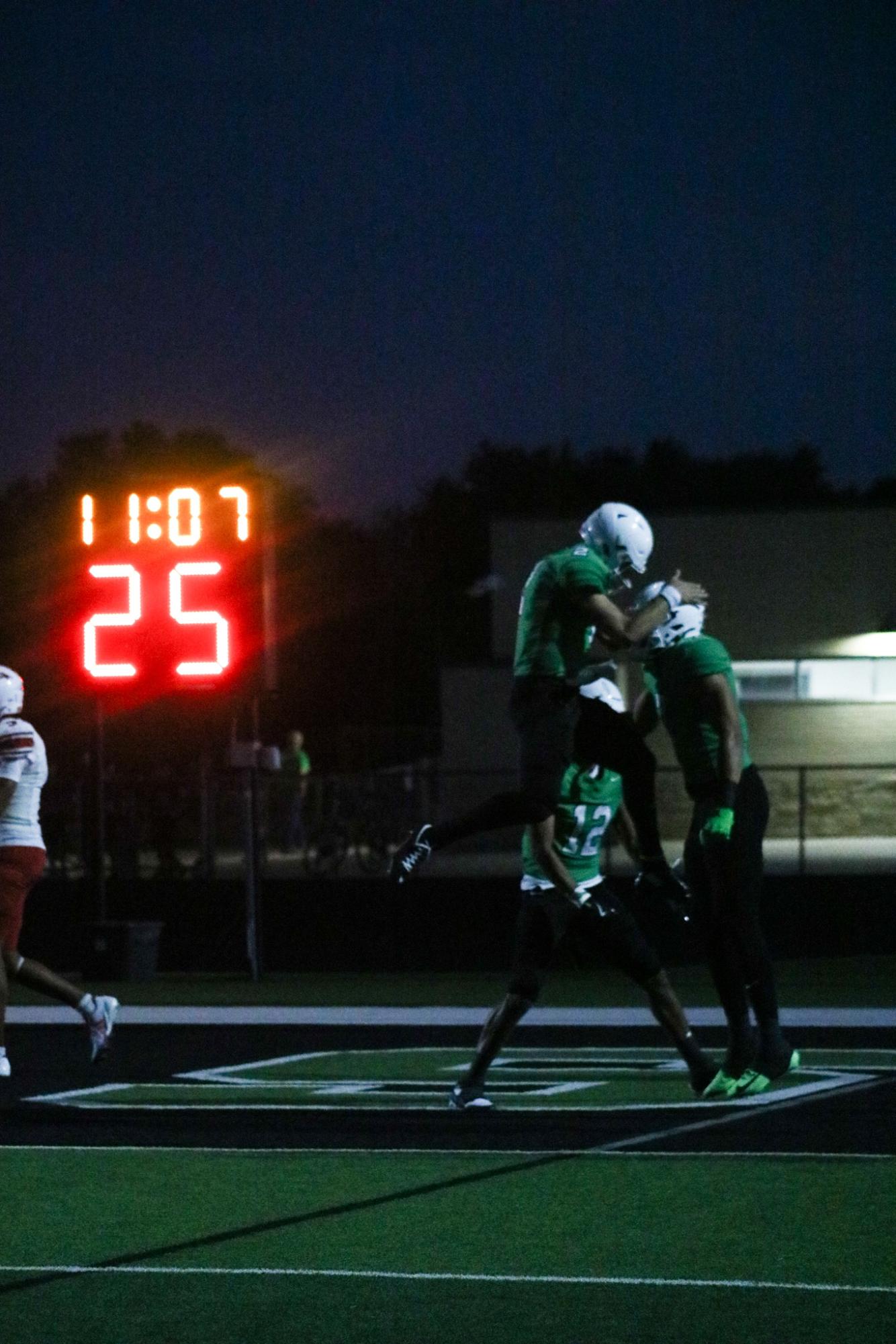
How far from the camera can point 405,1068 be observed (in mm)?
12062

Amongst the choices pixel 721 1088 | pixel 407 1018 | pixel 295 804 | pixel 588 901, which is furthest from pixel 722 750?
pixel 295 804

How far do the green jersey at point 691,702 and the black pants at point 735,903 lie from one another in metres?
0.12

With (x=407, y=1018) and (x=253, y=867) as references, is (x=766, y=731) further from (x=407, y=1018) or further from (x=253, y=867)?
(x=407, y=1018)

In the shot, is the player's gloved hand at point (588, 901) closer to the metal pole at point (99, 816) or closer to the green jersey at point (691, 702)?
the green jersey at point (691, 702)

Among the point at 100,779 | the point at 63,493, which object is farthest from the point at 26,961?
the point at 63,493

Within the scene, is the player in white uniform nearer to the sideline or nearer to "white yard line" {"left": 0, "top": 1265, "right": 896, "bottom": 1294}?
the sideline

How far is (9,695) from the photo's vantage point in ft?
37.9

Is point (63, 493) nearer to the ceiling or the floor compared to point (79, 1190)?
nearer to the ceiling

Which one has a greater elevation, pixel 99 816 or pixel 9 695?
pixel 9 695

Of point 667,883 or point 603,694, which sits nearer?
point 603,694

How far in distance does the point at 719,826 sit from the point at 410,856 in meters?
1.20

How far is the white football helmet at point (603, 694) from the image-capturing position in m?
10.2

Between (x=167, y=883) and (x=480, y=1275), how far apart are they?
20.6 meters

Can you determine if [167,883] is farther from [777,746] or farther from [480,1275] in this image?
[480,1275]
